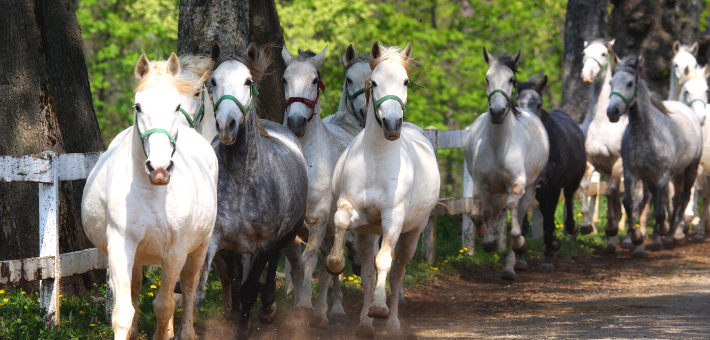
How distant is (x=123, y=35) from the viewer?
753 inches

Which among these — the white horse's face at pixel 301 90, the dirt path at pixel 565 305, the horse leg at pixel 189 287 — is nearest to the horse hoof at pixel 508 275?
the dirt path at pixel 565 305

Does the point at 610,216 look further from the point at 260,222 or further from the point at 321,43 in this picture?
the point at 321,43

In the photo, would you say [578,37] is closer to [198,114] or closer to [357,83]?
[357,83]

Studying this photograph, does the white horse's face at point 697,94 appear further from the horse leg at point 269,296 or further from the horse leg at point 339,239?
the horse leg at point 269,296

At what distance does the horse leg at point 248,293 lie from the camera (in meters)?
5.70

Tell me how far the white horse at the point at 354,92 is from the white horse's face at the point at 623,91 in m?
4.09

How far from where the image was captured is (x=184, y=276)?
516 centimetres

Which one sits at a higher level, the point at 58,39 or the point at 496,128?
the point at 58,39

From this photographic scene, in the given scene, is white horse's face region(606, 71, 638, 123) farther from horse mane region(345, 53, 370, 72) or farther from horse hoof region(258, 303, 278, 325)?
horse hoof region(258, 303, 278, 325)

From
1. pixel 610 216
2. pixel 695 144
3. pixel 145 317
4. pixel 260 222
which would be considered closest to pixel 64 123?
pixel 145 317

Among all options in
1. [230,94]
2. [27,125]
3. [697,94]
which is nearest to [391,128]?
[230,94]

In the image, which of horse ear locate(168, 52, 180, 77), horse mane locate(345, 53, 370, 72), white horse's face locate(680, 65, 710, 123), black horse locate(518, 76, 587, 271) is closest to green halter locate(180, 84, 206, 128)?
horse ear locate(168, 52, 180, 77)

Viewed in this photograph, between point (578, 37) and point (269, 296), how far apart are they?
426 inches

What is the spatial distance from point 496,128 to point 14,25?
5.28 meters
